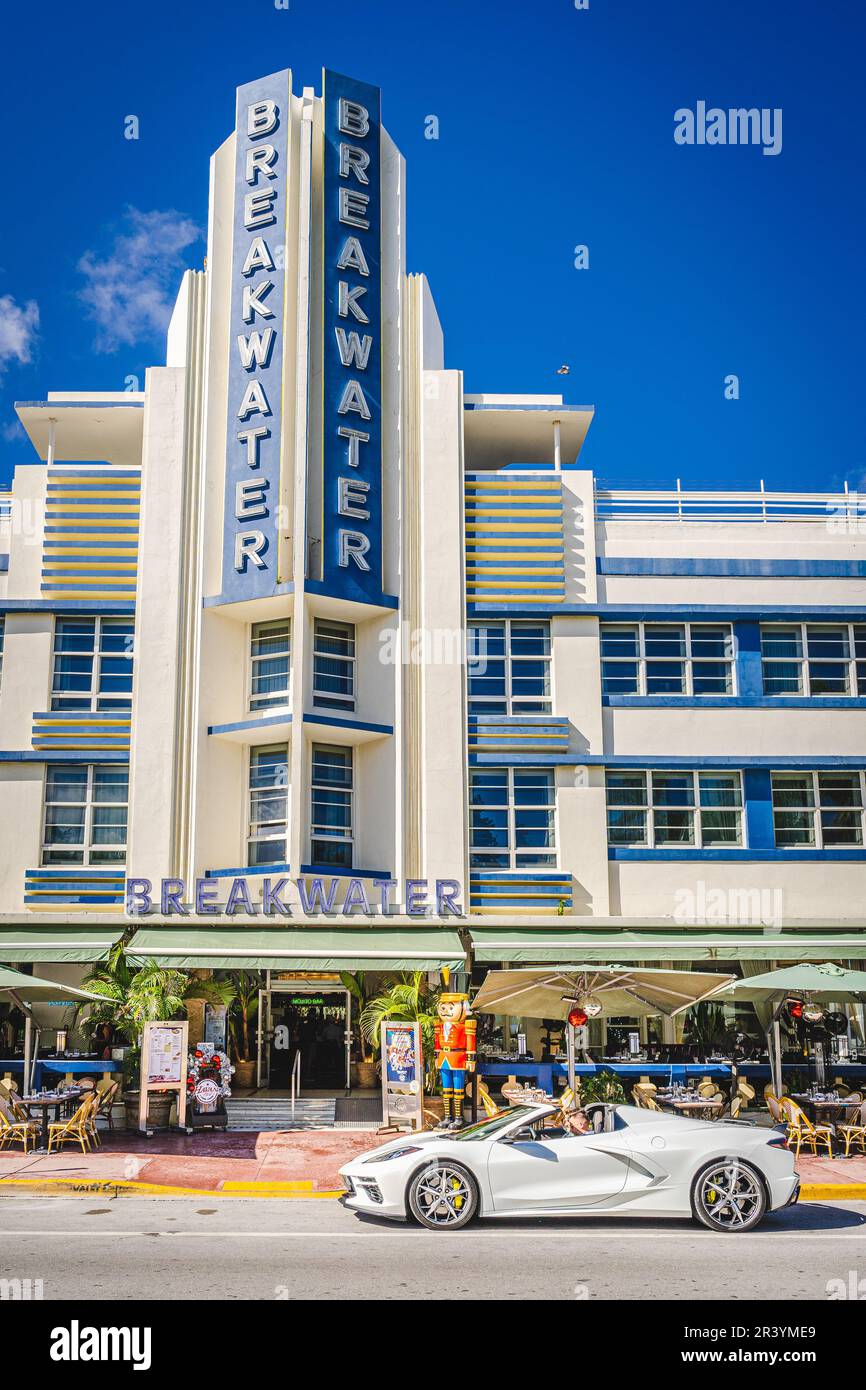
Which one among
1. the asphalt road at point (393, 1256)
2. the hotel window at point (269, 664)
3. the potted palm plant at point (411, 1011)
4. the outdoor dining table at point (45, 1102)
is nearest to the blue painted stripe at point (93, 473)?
the hotel window at point (269, 664)

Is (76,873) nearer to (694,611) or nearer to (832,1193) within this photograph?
(694,611)

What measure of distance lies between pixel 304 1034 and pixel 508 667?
8.85m

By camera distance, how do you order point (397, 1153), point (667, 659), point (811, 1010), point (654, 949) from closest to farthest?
point (397, 1153), point (811, 1010), point (654, 949), point (667, 659)

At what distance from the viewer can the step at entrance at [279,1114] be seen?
22.4 m

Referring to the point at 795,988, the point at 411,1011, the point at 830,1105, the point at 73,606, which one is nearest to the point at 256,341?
the point at 73,606

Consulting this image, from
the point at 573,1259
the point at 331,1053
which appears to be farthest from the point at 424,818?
the point at 573,1259

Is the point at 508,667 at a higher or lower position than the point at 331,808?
higher

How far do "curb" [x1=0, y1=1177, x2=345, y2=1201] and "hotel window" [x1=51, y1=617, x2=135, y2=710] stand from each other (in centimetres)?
1301

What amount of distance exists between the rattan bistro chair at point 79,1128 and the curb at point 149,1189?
7.90 ft

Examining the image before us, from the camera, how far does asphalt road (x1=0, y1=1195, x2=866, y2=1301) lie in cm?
994

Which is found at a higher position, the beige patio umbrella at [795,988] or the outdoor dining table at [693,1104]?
the beige patio umbrella at [795,988]

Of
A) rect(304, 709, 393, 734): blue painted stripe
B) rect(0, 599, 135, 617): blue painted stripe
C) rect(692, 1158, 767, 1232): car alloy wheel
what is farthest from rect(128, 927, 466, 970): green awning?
rect(692, 1158, 767, 1232): car alloy wheel

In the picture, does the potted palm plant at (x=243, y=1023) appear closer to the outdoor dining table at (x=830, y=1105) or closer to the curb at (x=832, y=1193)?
the outdoor dining table at (x=830, y=1105)

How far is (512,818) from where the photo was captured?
1062 inches
